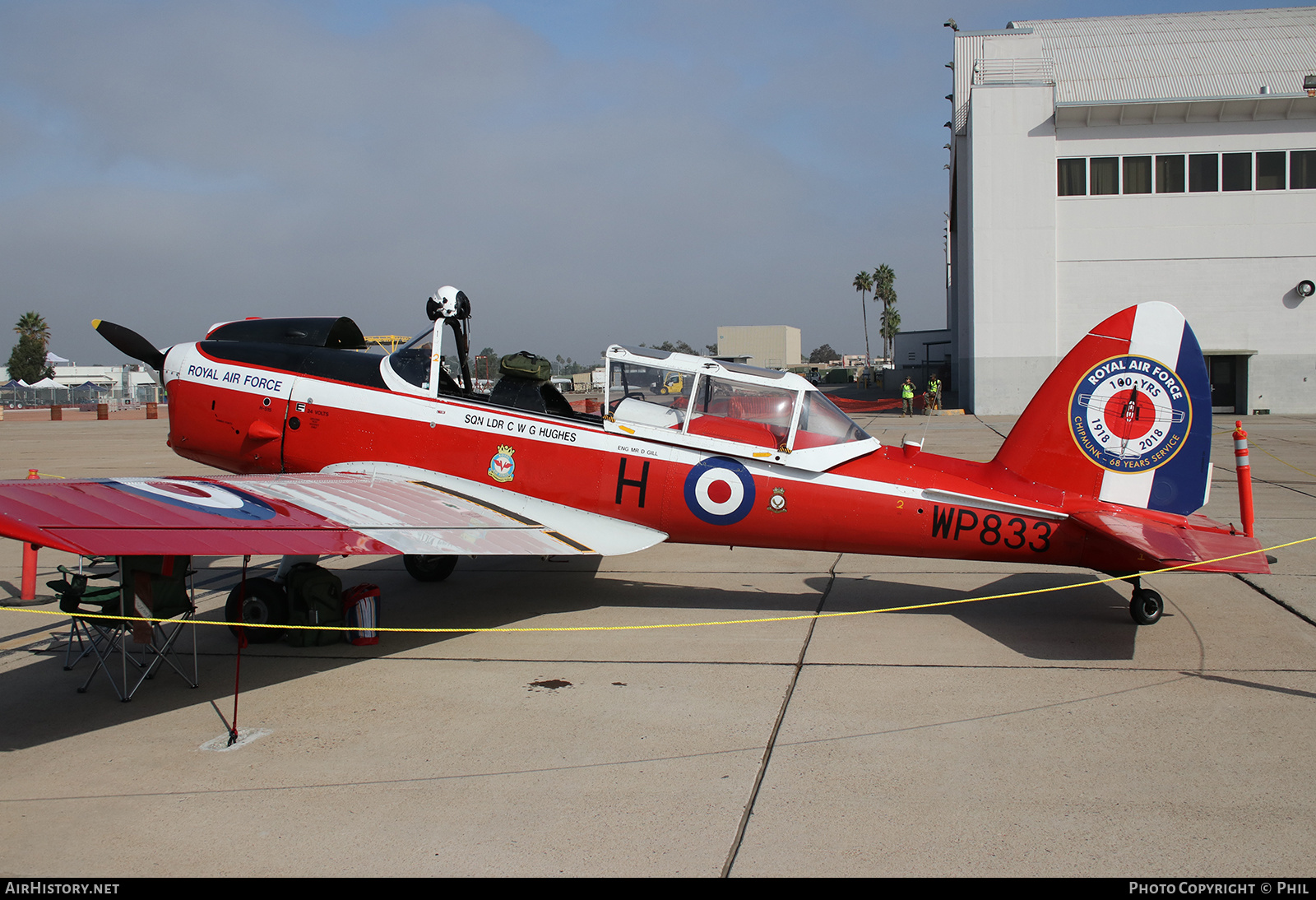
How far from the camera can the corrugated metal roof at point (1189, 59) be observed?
32.4 meters

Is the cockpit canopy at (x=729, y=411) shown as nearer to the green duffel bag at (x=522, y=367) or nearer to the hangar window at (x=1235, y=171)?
the green duffel bag at (x=522, y=367)

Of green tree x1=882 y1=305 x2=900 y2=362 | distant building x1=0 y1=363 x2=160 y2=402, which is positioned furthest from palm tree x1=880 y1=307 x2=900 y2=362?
distant building x1=0 y1=363 x2=160 y2=402

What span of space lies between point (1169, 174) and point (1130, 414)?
100.0ft

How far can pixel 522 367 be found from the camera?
7621 mm

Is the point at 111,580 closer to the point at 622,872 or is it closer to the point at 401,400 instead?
the point at 401,400

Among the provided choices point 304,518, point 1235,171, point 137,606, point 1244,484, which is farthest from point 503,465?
point 1235,171

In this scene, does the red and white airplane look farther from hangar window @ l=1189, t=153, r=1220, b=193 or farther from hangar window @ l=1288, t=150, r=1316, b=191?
hangar window @ l=1288, t=150, r=1316, b=191

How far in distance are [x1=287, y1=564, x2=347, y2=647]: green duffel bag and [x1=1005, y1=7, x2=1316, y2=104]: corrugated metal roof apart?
3339cm

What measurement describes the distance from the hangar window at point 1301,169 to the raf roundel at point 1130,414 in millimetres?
31664

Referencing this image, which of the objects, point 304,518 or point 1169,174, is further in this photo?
point 1169,174

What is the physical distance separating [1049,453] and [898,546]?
140cm

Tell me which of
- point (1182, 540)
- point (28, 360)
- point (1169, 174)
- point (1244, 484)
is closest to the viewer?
point (1182, 540)

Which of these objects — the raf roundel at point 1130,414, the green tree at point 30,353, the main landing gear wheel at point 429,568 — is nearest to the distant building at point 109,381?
the green tree at point 30,353

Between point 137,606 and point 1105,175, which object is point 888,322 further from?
point 137,606
